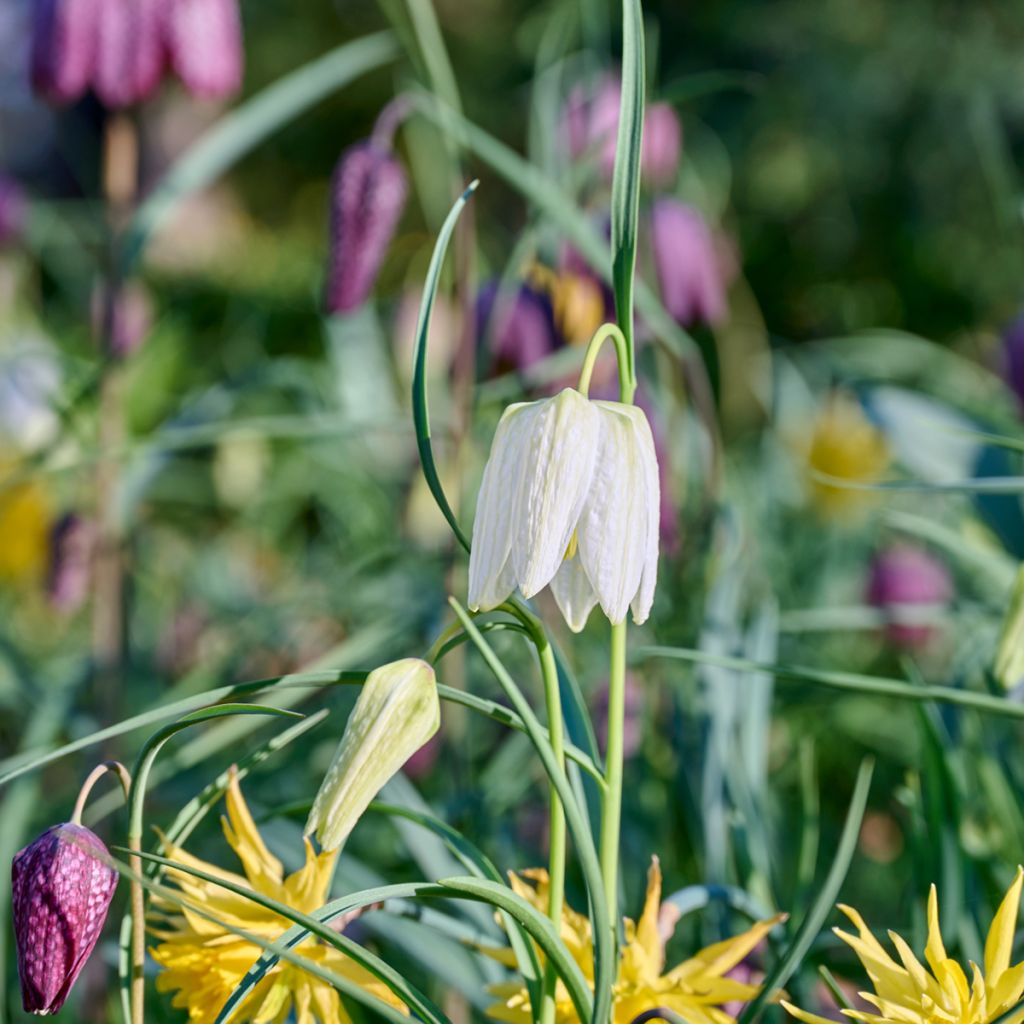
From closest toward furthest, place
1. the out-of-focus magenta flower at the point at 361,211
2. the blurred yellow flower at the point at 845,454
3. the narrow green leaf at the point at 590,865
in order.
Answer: the narrow green leaf at the point at 590,865
the out-of-focus magenta flower at the point at 361,211
the blurred yellow flower at the point at 845,454

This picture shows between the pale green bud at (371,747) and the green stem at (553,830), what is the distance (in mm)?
38

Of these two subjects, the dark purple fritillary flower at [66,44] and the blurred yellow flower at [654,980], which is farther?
the dark purple fritillary flower at [66,44]

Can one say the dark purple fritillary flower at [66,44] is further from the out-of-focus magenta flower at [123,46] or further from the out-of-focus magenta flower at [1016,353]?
the out-of-focus magenta flower at [1016,353]

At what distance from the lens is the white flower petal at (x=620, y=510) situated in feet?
1.26

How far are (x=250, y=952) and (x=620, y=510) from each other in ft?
0.64

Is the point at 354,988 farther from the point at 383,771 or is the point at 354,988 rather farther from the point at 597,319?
the point at 597,319

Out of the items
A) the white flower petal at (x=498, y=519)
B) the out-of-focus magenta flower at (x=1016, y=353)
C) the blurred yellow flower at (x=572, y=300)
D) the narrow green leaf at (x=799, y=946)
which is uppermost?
the blurred yellow flower at (x=572, y=300)

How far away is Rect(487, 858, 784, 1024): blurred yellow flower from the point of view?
44cm

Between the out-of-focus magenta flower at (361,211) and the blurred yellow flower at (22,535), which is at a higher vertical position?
the out-of-focus magenta flower at (361,211)

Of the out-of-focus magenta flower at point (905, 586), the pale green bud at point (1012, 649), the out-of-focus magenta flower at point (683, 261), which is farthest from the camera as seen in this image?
the out-of-focus magenta flower at point (905, 586)

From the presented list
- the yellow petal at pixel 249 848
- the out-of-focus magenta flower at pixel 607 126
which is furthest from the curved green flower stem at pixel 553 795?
the out-of-focus magenta flower at pixel 607 126

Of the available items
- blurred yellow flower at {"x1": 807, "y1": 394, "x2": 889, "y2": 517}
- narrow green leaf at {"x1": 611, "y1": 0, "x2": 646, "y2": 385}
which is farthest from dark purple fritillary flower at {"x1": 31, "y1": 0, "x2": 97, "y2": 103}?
blurred yellow flower at {"x1": 807, "y1": 394, "x2": 889, "y2": 517}

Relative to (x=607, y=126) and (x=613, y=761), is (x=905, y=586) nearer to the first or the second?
(x=607, y=126)

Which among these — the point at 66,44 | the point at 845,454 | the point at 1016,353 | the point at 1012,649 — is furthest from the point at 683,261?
the point at 845,454
